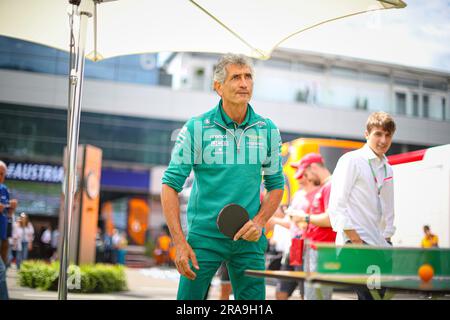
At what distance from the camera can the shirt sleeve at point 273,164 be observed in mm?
2971

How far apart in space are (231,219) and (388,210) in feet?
4.41

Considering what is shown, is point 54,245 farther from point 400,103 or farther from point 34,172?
point 400,103

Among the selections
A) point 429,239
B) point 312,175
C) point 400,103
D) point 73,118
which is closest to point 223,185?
point 429,239

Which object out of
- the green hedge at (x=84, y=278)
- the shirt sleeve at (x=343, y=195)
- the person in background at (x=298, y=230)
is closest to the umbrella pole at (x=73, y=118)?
the shirt sleeve at (x=343, y=195)

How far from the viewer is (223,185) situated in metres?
2.83

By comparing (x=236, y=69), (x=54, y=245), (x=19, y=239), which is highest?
(x=236, y=69)

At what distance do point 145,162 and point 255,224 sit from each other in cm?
2351

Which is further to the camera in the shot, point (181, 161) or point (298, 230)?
point (298, 230)

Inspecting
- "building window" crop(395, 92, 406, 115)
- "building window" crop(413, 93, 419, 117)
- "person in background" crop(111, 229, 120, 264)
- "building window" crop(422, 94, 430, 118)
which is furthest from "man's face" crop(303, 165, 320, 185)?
"person in background" crop(111, 229, 120, 264)

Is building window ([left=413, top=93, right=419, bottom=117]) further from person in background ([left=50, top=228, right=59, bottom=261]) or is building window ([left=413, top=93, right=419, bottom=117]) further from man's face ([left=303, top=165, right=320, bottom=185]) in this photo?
person in background ([left=50, top=228, right=59, bottom=261])

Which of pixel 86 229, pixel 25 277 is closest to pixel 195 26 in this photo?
pixel 25 277

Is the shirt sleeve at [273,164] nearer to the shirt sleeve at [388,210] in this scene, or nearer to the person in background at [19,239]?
the shirt sleeve at [388,210]
